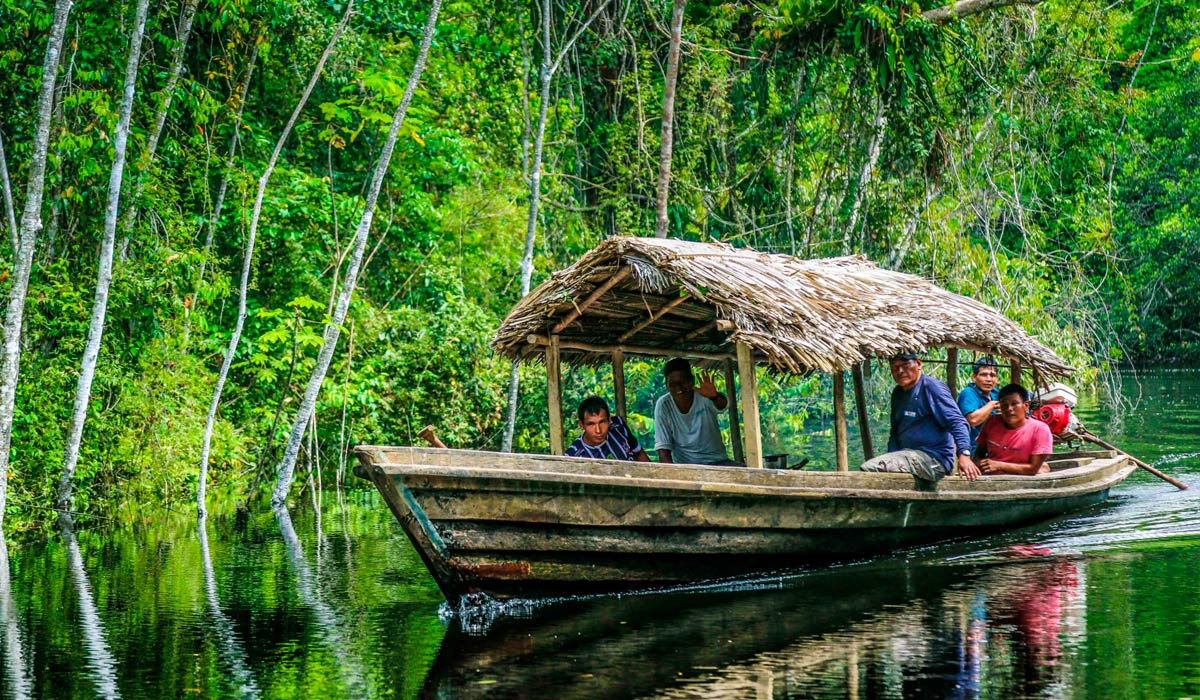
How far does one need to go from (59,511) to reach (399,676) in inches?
304

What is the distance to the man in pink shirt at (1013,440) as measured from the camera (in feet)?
38.6

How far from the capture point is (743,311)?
343 inches

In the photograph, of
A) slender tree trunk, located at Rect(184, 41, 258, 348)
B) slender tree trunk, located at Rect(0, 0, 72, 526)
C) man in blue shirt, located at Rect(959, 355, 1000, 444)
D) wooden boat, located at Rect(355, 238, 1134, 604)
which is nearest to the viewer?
wooden boat, located at Rect(355, 238, 1134, 604)

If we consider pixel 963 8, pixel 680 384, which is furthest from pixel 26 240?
pixel 963 8

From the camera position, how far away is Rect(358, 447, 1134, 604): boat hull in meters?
7.62

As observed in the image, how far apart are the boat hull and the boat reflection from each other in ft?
0.87

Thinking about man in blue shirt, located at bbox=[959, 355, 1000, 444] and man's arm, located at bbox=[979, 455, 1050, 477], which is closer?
man's arm, located at bbox=[979, 455, 1050, 477]

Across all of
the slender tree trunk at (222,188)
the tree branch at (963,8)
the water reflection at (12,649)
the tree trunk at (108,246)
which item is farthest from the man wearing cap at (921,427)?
the slender tree trunk at (222,188)

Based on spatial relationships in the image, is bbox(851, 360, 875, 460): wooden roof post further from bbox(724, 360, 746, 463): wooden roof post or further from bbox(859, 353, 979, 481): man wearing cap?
bbox(724, 360, 746, 463): wooden roof post

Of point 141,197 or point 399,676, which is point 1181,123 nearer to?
point 141,197

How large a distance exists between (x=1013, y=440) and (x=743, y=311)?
177 inches

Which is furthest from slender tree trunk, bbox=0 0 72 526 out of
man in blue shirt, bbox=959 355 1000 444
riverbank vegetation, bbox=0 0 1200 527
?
man in blue shirt, bbox=959 355 1000 444

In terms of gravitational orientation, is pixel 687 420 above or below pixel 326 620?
above

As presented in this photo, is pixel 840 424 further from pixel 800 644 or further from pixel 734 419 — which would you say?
pixel 800 644
